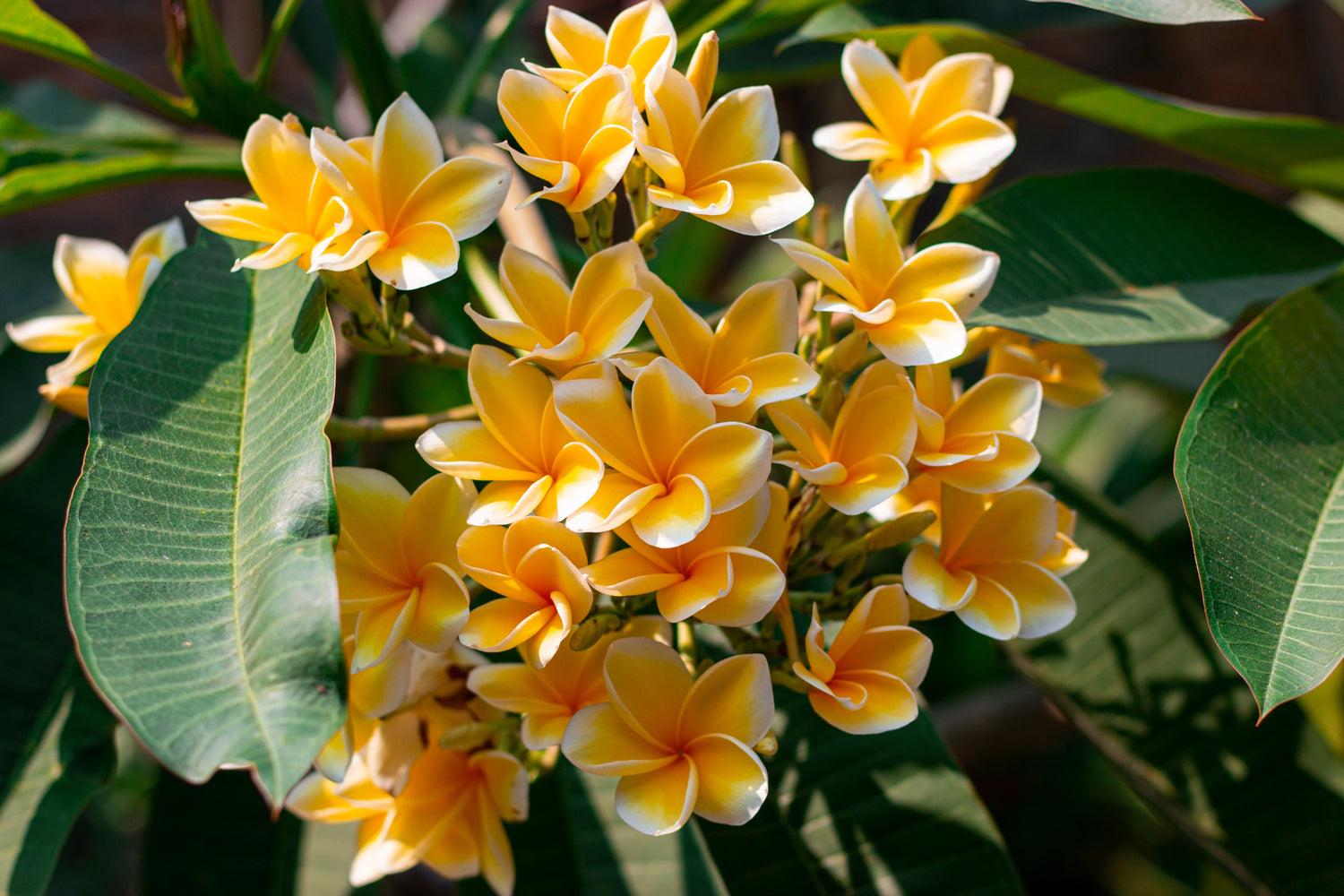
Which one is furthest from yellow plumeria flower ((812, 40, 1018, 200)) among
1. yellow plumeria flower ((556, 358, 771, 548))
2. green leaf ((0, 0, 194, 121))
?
green leaf ((0, 0, 194, 121))

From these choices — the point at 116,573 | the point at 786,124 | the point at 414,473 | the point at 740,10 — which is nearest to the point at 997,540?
the point at 116,573

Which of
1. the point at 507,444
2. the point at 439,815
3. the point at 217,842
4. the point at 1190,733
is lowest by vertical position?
the point at 217,842

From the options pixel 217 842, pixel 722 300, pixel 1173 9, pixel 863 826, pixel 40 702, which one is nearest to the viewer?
pixel 1173 9

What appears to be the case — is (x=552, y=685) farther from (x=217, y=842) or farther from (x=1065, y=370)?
(x=217, y=842)

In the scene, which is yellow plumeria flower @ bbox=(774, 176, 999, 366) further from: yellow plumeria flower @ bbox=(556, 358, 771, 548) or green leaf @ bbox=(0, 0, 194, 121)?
green leaf @ bbox=(0, 0, 194, 121)

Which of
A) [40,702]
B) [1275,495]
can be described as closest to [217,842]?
[40,702]

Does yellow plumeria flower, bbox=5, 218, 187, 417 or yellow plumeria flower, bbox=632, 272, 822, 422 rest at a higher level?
yellow plumeria flower, bbox=632, 272, 822, 422

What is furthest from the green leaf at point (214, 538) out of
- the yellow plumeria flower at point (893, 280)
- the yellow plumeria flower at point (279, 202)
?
the yellow plumeria flower at point (893, 280)
